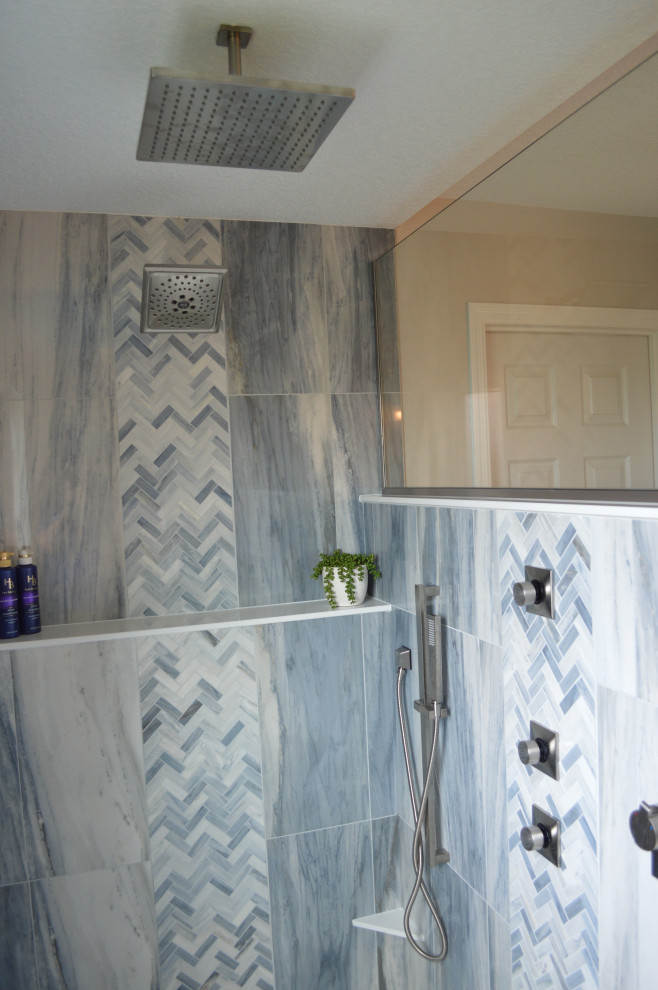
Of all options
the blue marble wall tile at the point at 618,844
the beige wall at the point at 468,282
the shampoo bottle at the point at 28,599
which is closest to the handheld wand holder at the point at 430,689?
the beige wall at the point at 468,282

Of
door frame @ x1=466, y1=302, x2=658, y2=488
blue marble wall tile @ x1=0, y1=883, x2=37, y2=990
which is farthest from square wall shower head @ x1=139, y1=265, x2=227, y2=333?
blue marble wall tile @ x1=0, y1=883, x2=37, y2=990

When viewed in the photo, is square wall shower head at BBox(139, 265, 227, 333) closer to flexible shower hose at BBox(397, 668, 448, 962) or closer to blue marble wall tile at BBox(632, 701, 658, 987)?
flexible shower hose at BBox(397, 668, 448, 962)

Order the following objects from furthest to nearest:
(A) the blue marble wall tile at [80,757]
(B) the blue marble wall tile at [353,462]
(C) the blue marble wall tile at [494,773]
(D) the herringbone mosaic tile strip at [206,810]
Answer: (B) the blue marble wall tile at [353,462] → (D) the herringbone mosaic tile strip at [206,810] → (A) the blue marble wall tile at [80,757] → (C) the blue marble wall tile at [494,773]

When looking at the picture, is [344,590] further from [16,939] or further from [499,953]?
[16,939]

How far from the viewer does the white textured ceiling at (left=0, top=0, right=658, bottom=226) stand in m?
1.34

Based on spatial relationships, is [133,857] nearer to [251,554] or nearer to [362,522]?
[251,554]

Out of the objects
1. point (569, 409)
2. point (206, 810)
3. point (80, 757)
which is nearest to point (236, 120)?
point (569, 409)

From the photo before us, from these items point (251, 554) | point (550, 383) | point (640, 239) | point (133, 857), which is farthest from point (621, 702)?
point (133, 857)

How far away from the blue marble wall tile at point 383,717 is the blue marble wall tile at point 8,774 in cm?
106

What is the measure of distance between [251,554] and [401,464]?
583mm

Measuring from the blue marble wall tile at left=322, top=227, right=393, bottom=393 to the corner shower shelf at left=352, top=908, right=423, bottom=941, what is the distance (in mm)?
1750

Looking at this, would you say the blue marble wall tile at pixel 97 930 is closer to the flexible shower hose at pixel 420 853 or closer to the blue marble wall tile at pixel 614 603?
the flexible shower hose at pixel 420 853

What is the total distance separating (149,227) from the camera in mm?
2311

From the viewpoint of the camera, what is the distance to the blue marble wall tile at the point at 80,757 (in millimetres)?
2018
